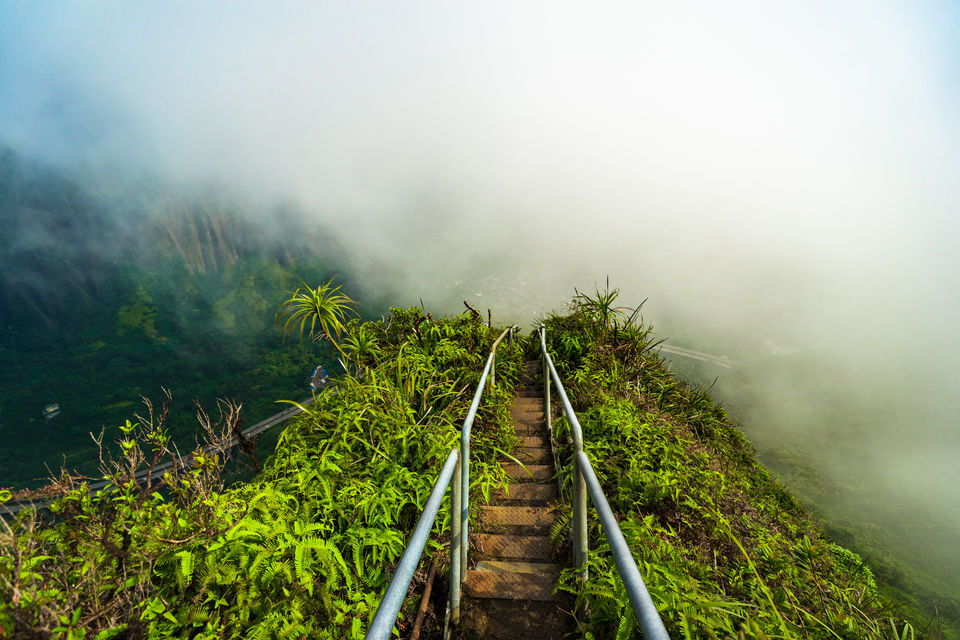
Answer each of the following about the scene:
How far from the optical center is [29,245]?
525 feet

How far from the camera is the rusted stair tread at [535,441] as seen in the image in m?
3.95

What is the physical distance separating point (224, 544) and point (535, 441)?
278cm

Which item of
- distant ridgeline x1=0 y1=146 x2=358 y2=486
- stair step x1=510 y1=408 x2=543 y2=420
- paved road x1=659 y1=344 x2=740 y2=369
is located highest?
stair step x1=510 y1=408 x2=543 y2=420

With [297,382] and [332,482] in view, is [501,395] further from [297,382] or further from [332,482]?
[297,382]

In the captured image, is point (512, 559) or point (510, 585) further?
point (512, 559)

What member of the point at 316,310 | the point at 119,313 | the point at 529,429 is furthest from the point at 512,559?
the point at 119,313

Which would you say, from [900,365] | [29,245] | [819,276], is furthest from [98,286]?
[819,276]

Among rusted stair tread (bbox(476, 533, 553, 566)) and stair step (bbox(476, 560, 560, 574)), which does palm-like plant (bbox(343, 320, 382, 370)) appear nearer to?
rusted stair tread (bbox(476, 533, 553, 566))

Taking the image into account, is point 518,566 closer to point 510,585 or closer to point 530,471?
point 510,585

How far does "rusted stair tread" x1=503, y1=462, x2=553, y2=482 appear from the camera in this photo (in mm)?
3355

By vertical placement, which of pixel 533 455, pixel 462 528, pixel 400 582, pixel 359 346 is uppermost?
pixel 400 582

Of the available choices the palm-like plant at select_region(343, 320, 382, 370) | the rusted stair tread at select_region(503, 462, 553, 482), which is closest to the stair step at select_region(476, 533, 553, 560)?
the rusted stair tread at select_region(503, 462, 553, 482)

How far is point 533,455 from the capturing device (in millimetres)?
3738

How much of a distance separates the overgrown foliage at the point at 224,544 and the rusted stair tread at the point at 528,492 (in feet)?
0.41
